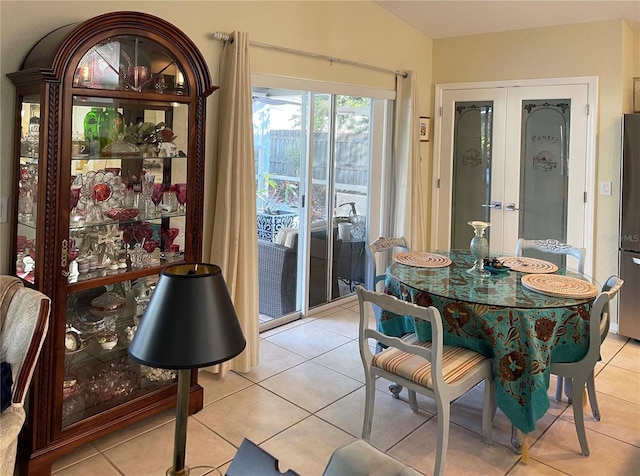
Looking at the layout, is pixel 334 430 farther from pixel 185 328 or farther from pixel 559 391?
pixel 185 328

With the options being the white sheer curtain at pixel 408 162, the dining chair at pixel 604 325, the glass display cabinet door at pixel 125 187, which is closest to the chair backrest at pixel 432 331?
the dining chair at pixel 604 325

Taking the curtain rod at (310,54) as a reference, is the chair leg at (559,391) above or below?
below

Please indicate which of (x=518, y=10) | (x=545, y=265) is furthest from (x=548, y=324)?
(x=518, y=10)

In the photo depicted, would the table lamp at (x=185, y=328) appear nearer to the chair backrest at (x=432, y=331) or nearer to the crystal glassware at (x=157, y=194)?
the chair backrest at (x=432, y=331)

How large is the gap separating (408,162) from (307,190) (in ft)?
3.41

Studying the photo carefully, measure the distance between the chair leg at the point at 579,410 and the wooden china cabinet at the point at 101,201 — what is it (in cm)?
195

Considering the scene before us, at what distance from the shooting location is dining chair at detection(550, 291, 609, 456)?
7.83ft

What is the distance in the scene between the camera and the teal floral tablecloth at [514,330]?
2357 millimetres

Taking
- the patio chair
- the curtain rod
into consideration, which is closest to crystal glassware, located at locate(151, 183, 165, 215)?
the patio chair

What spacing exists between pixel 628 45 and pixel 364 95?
217cm

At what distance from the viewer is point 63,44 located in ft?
6.84

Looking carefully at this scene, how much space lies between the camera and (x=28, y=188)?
89.3 inches

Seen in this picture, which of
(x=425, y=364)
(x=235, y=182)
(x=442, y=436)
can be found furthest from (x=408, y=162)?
(x=442, y=436)

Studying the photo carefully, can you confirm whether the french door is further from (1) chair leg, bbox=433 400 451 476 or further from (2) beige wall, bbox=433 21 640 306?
(1) chair leg, bbox=433 400 451 476
